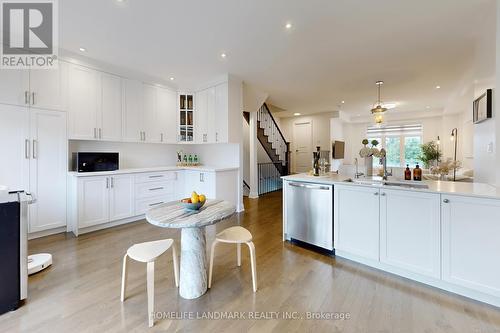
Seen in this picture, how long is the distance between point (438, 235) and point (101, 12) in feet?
13.5

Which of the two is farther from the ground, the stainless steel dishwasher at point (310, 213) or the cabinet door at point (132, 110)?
the cabinet door at point (132, 110)

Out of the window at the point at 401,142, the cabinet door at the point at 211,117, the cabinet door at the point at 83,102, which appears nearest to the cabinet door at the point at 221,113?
the cabinet door at the point at 211,117

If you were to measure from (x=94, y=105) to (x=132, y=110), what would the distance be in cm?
63

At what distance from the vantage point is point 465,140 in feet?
21.4

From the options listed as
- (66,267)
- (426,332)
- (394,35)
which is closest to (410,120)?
(394,35)

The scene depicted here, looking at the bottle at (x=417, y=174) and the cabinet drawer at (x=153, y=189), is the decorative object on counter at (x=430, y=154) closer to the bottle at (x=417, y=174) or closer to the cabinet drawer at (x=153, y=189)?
the bottle at (x=417, y=174)

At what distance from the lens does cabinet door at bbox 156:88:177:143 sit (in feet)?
15.3

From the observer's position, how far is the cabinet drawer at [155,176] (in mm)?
4047

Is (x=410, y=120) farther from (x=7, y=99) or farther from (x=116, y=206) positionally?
(x=7, y=99)

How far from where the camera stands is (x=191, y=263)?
6.20 feet

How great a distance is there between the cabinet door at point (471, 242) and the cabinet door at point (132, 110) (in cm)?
466

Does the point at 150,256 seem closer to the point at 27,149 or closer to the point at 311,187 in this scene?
the point at 311,187

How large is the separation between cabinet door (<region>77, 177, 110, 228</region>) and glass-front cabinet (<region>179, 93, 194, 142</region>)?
1.92m

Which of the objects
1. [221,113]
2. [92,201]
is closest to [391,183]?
[221,113]
